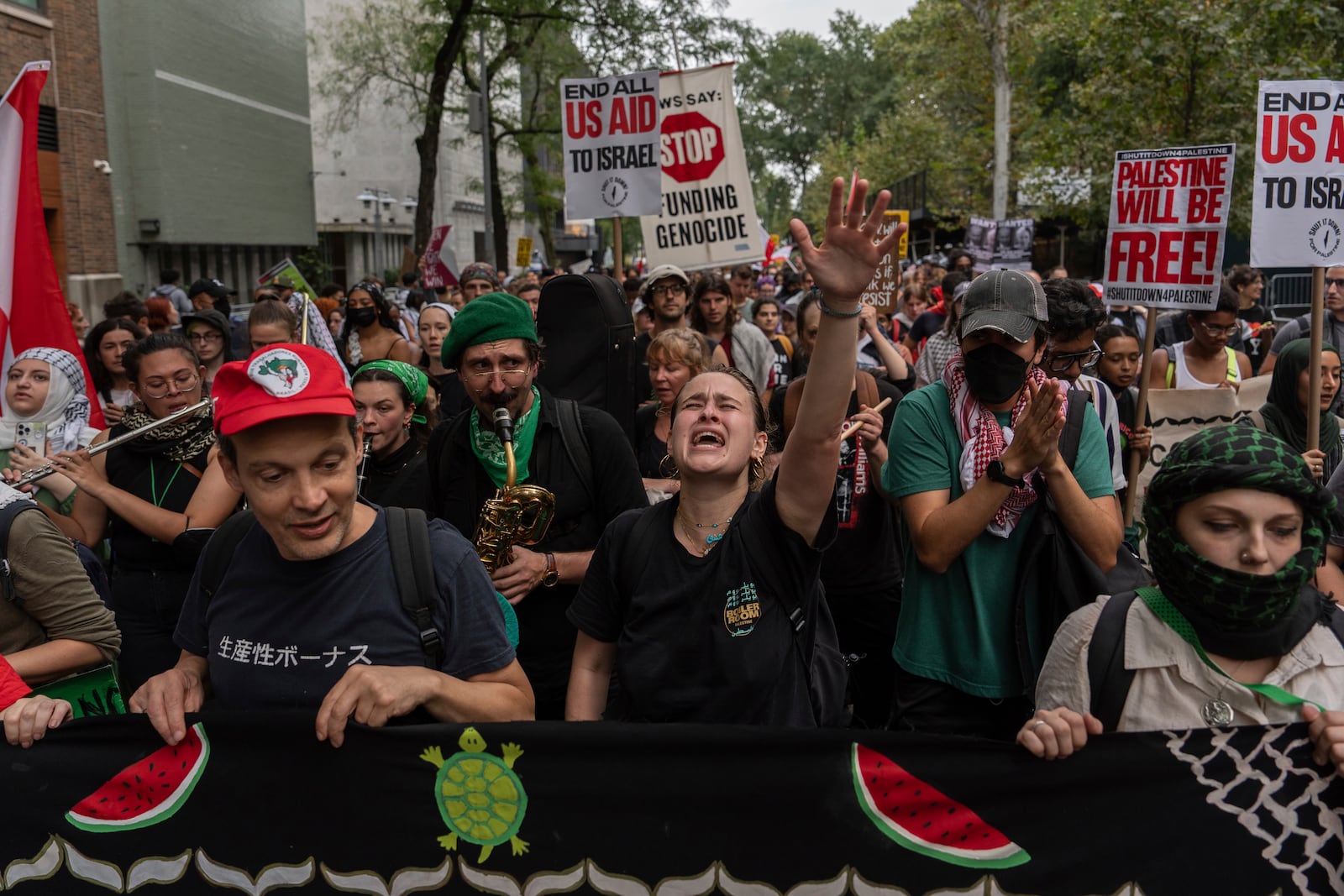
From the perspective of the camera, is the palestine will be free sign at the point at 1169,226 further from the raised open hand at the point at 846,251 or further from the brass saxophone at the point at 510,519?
the raised open hand at the point at 846,251

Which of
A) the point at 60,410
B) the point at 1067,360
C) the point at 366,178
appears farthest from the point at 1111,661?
the point at 366,178

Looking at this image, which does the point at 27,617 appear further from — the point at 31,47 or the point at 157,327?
the point at 31,47

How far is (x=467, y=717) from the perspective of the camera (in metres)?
2.38

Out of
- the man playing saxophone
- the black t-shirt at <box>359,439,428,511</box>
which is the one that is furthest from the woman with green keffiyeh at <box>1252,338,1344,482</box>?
the black t-shirt at <box>359,439,428,511</box>

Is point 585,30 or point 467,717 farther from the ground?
point 585,30

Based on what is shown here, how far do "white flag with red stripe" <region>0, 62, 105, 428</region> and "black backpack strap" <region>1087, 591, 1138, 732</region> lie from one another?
4.44 meters

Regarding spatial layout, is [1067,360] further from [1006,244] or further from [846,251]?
[1006,244]

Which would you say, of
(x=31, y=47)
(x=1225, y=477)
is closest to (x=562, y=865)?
(x=1225, y=477)

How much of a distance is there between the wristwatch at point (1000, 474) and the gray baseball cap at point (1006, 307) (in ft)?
1.30

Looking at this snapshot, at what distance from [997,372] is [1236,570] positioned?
42.8 inches

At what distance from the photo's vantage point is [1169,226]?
5531mm

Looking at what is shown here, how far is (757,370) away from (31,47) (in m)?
18.2

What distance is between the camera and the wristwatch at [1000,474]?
2.87 meters

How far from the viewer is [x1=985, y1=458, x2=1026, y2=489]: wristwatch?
287 cm
